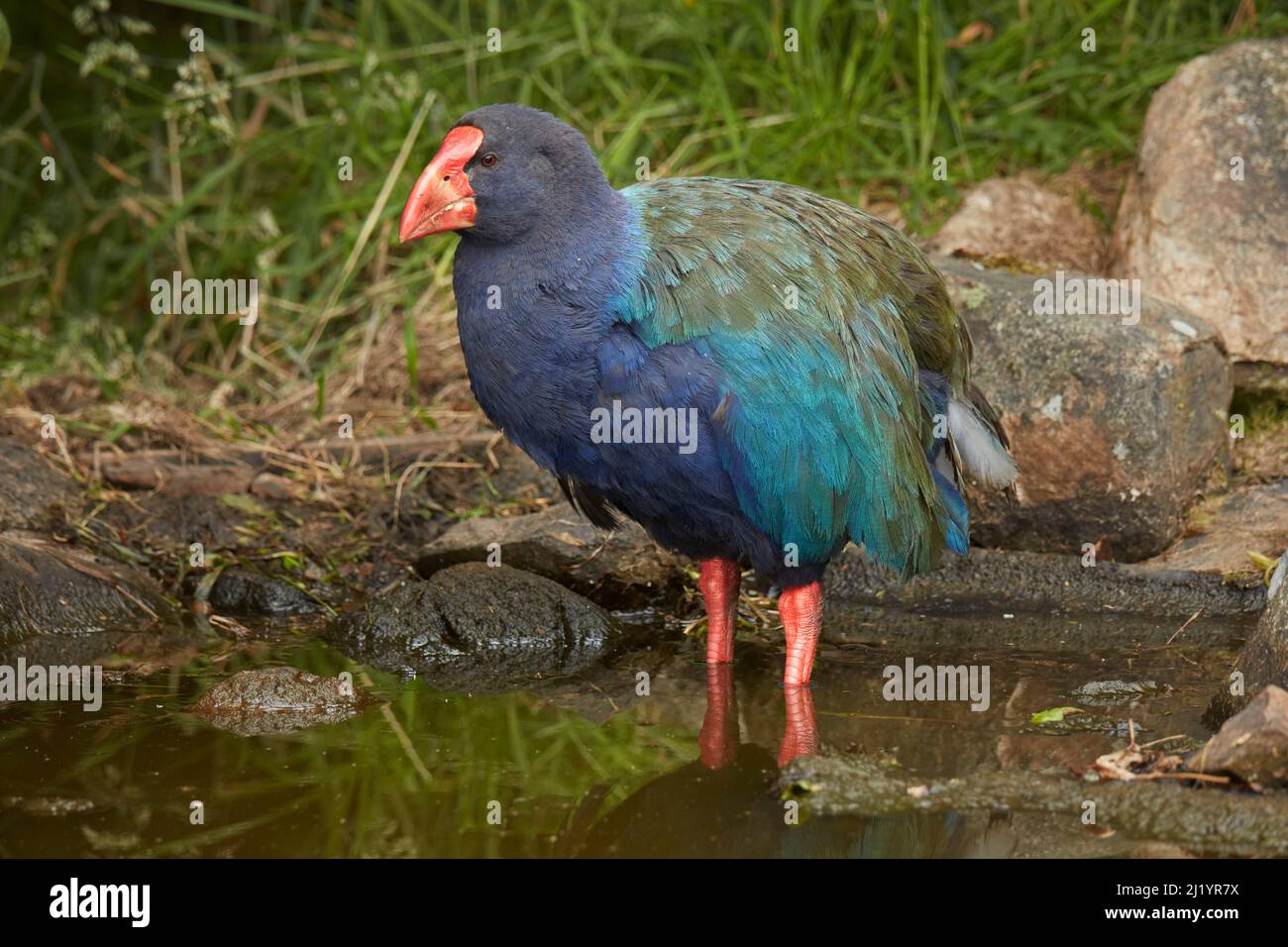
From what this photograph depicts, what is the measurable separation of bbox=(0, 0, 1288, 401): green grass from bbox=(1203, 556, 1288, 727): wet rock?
2894 millimetres

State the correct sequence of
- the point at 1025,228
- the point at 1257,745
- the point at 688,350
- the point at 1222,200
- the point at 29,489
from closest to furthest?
1. the point at 1257,745
2. the point at 688,350
3. the point at 29,489
4. the point at 1222,200
5. the point at 1025,228

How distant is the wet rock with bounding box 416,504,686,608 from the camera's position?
14.9 feet

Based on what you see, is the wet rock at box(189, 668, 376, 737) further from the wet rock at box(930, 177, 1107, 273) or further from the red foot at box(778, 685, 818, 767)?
the wet rock at box(930, 177, 1107, 273)

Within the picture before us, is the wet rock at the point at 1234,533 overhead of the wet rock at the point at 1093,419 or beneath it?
beneath

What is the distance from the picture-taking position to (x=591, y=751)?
3.41m

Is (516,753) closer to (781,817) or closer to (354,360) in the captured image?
(781,817)

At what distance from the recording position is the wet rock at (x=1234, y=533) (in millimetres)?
4379

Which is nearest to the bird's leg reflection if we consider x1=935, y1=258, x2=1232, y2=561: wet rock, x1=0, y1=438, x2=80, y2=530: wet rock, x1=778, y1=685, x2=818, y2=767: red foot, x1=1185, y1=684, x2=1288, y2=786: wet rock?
x1=778, y1=685, x2=818, y2=767: red foot

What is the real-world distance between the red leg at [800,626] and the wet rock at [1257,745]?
1121mm

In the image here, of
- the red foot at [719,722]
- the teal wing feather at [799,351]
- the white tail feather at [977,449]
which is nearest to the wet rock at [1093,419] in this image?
the white tail feather at [977,449]

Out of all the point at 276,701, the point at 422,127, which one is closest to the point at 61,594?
the point at 276,701

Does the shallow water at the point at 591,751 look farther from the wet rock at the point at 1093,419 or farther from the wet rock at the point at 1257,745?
the wet rock at the point at 1093,419

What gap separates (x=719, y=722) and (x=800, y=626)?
0.39 metres

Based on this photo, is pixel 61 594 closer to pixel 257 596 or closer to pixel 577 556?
pixel 257 596
